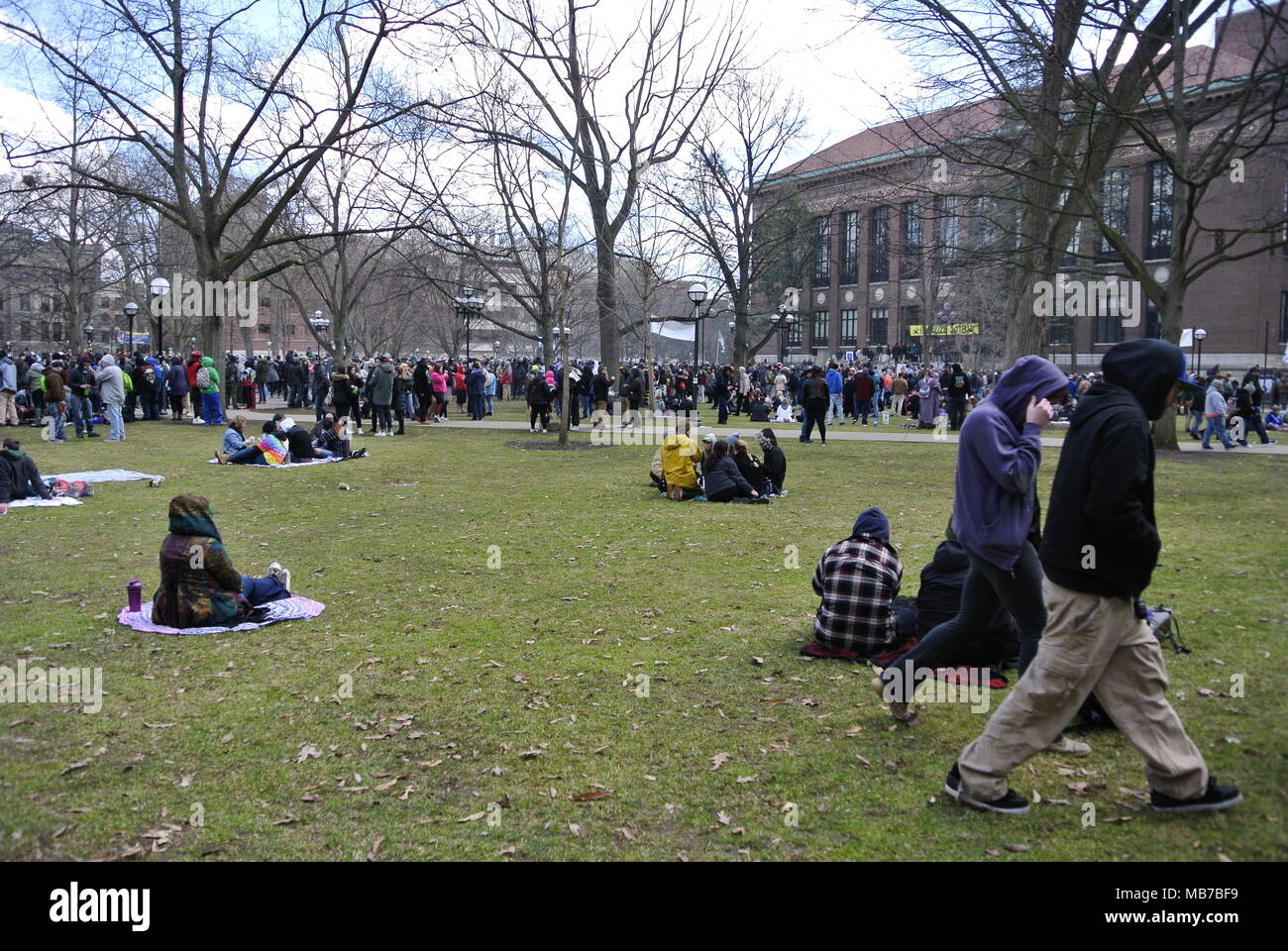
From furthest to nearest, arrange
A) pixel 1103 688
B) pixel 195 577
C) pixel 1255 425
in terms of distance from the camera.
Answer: pixel 1255 425
pixel 195 577
pixel 1103 688

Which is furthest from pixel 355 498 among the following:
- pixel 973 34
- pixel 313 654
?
pixel 973 34

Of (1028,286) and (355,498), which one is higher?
(1028,286)

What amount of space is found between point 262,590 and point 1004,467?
18.2ft

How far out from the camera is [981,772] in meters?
4.16

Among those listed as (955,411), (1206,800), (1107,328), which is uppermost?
(1107,328)

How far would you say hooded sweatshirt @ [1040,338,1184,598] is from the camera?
12.4 ft

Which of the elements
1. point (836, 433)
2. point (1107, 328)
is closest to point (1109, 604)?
point (836, 433)

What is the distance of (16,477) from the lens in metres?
12.6

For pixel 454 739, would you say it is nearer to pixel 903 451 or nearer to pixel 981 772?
pixel 981 772

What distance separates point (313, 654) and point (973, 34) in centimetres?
1369

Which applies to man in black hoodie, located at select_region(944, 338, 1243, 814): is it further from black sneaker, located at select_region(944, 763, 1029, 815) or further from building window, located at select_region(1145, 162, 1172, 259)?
building window, located at select_region(1145, 162, 1172, 259)

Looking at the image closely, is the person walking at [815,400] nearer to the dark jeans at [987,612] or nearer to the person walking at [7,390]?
the dark jeans at [987,612]

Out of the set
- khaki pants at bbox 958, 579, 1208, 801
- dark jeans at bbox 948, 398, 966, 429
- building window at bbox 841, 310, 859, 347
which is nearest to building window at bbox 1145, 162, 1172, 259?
building window at bbox 841, 310, 859, 347

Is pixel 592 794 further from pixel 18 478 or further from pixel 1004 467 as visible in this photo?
pixel 18 478
